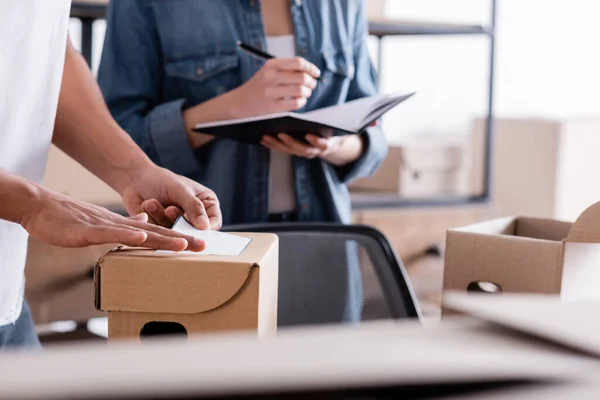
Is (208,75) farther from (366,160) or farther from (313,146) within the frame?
(366,160)

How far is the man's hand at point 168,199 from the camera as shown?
1.00 meters

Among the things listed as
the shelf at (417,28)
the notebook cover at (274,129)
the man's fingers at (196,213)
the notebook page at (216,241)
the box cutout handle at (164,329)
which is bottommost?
the box cutout handle at (164,329)

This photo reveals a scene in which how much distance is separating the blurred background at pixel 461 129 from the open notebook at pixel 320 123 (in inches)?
32.2

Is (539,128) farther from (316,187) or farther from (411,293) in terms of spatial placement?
(411,293)

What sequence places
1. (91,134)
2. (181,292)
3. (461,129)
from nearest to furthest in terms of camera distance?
1. (181,292)
2. (91,134)
3. (461,129)

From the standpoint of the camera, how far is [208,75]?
1.57 m

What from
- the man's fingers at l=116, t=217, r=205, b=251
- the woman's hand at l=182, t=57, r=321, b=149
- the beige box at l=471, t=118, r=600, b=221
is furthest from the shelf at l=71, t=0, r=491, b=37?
the man's fingers at l=116, t=217, r=205, b=251

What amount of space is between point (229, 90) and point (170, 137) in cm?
17

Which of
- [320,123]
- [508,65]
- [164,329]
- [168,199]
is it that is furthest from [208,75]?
[508,65]

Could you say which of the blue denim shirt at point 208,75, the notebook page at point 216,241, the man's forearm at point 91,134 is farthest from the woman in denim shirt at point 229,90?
the notebook page at point 216,241

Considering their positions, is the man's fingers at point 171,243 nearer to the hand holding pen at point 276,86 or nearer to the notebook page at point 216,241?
the notebook page at point 216,241

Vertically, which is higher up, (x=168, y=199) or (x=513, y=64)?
(x=513, y=64)

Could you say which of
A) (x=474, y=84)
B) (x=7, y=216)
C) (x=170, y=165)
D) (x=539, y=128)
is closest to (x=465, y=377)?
(x=7, y=216)

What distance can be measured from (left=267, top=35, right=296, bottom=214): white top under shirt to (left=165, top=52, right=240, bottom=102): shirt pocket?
0.10 metres
